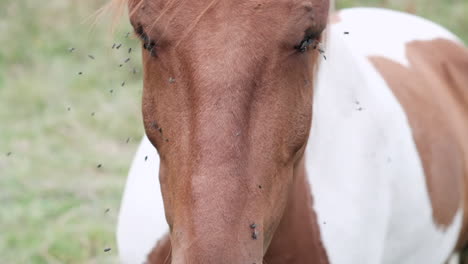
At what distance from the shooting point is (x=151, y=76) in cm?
192

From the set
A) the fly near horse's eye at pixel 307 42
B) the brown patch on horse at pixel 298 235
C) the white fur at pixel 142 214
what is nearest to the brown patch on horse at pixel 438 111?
the brown patch on horse at pixel 298 235

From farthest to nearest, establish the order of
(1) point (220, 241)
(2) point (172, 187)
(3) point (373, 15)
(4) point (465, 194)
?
(3) point (373, 15), (4) point (465, 194), (2) point (172, 187), (1) point (220, 241)

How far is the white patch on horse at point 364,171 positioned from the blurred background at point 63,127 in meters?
0.94

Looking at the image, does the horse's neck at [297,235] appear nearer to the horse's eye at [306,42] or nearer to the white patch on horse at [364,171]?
the white patch on horse at [364,171]

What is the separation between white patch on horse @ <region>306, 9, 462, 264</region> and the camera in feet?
7.84

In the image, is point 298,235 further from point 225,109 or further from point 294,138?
→ point 225,109

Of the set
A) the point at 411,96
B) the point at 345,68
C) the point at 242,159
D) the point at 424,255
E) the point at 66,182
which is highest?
the point at 242,159

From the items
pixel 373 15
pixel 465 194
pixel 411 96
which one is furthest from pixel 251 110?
pixel 373 15

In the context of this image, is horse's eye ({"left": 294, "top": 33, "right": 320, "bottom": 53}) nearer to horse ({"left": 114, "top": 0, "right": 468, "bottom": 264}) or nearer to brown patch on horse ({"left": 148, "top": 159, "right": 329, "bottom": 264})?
horse ({"left": 114, "top": 0, "right": 468, "bottom": 264})

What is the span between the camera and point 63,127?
5633mm

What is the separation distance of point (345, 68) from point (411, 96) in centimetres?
61

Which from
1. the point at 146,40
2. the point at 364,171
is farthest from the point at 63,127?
the point at 146,40

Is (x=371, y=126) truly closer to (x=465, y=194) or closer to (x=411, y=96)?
(x=411, y=96)

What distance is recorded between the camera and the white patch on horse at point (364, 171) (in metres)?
2.39
